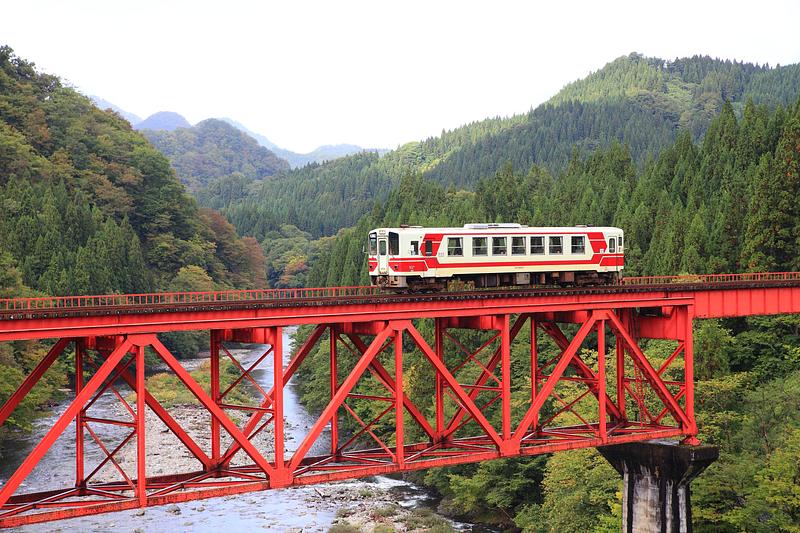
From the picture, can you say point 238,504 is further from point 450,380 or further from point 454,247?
point 450,380

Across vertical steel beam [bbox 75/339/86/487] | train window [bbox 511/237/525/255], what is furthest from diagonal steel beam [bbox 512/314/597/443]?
vertical steel beam [bbox 75/339/86/487]

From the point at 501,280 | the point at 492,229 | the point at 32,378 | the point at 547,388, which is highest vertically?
the point at 492,229

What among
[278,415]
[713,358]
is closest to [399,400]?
[278,415]

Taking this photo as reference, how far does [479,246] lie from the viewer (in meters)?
41.7

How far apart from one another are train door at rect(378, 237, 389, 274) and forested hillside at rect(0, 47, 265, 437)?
4716 cm

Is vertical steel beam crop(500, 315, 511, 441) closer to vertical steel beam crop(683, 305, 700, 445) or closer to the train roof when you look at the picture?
the train roof

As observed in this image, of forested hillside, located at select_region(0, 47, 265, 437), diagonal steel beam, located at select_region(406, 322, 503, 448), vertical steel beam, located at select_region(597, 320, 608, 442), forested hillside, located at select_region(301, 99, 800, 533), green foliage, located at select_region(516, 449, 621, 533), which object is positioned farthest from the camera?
forested hillside, located at select_region(0, 47, 265, 437)

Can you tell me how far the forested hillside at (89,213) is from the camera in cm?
10562

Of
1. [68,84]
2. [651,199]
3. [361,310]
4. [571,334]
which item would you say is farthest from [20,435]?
[68,84]

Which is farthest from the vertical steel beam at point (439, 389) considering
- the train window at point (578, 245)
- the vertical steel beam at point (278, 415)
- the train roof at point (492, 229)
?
the train window at point (578, 245)

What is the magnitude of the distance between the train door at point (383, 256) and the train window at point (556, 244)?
7.59 meters

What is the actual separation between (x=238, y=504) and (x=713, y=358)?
28.7 m

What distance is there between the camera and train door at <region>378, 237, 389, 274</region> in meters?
40.3

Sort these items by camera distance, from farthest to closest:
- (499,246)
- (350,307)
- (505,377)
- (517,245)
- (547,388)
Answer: (517,245)
(499,246)
(547,388)
(505,377)
(350,307)
